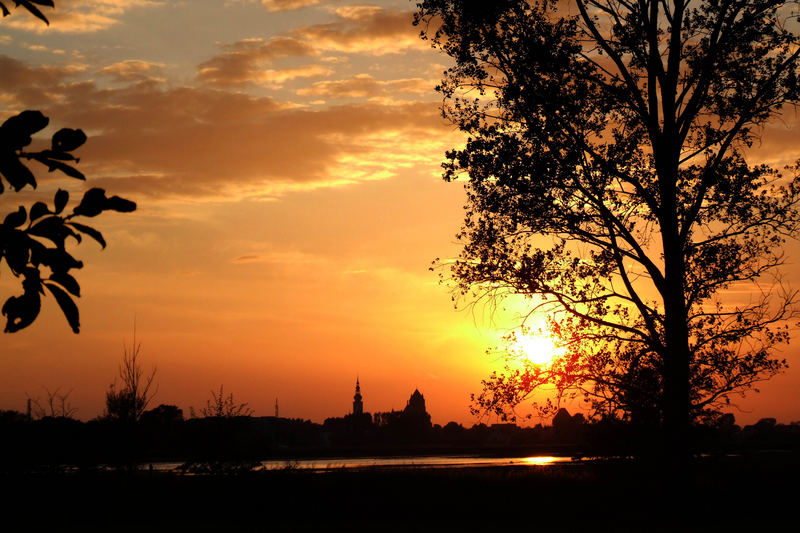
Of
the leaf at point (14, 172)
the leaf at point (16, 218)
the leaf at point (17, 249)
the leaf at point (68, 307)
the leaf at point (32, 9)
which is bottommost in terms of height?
the leaf at point (68, 307)

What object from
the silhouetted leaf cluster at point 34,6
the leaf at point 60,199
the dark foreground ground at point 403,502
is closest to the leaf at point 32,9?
the silhouetted leaf cluster at point 34,6

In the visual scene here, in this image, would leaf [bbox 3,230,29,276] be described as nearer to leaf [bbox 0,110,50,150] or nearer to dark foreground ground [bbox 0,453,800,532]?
leaf [bbox 0,110,50,150]

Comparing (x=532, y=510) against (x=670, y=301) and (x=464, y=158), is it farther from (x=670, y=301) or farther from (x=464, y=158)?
(x=464, y=158)

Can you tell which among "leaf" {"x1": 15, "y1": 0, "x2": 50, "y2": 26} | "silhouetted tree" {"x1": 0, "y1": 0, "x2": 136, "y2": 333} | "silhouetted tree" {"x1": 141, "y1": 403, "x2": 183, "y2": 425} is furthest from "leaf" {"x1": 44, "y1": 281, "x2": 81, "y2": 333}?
"silhouetted tree" {"x1": 141, "y1": 403, "x2": 183, "y2": 425}

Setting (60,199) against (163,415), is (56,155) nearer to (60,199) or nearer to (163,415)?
(60,199)

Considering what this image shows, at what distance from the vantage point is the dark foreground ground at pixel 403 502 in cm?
1998

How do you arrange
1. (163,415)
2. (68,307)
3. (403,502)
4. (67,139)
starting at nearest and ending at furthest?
(68,307)
(67,139)
(403,502)
(163,415)

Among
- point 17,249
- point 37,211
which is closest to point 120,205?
point 37,211

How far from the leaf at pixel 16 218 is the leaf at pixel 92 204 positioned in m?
0.26

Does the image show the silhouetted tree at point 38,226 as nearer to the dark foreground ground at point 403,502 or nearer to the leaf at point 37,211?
the leaf at point 37,211

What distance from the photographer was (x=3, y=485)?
78.6 feet

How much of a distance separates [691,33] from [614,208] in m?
5.18

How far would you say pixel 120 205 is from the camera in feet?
12.9

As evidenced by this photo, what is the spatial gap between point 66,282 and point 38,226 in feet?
1.03
